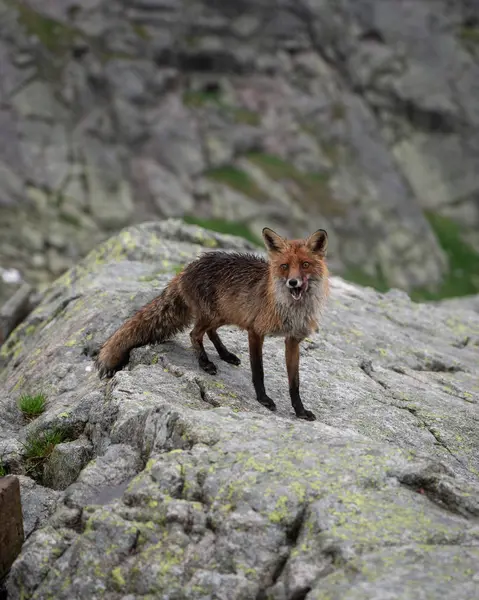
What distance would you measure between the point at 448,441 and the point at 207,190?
1767 inches

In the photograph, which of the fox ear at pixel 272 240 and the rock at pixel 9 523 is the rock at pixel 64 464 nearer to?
the rock at pixel 9 523

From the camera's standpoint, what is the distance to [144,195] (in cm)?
5250

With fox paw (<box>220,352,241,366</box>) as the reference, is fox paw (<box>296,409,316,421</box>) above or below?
below

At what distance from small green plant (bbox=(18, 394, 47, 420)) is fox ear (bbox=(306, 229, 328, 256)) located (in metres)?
4.37

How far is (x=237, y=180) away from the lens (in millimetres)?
54000

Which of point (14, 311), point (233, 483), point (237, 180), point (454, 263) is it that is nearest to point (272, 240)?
point (233, 483)

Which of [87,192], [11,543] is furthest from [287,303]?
[87,192]

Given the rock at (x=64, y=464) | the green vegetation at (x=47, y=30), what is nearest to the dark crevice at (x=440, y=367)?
the rock at (x=64, y=464)

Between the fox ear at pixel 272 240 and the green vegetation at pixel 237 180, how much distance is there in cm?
4414

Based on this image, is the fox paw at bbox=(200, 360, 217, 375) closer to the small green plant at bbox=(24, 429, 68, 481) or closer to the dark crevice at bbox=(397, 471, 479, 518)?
the small green plant at bbox=(24, 429, 68, 481)

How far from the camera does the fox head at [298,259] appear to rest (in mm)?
9164

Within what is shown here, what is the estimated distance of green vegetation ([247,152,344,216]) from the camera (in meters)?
54.5

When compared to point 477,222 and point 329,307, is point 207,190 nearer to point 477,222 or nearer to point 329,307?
point 477,222

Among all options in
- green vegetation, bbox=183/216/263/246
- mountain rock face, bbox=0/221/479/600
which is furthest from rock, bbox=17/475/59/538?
green vegetation, bbox=183/216/263/246
